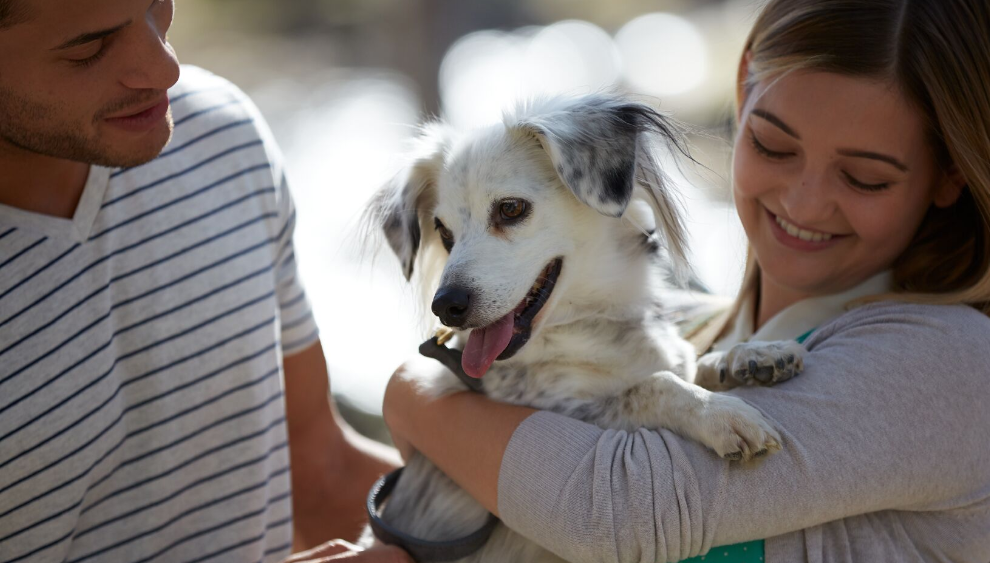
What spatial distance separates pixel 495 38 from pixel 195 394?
29.1 ft

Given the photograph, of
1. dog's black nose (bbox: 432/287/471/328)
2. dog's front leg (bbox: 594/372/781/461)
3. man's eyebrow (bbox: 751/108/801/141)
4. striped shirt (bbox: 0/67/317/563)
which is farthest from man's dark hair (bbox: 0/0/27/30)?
man's eyebrow (bbox: 751/108/801/141)

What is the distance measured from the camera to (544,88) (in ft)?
8.06

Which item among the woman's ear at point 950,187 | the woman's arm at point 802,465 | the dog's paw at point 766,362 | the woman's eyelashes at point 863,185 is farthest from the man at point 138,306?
the woman's ear at point 950,187

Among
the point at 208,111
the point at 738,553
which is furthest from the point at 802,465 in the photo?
the point at 208,111

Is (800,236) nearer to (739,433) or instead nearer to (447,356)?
(739,433)

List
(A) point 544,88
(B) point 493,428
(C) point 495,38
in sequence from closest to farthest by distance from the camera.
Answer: (B) point 493,428 < (A) point 544,88 < (C) point 495,38

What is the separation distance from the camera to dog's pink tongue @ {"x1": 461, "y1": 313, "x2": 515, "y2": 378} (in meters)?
2.13

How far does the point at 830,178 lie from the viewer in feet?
6.89

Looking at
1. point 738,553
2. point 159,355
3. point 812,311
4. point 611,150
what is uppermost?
point 611,150

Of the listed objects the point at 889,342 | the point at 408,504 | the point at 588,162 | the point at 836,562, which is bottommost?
the point at 408,504

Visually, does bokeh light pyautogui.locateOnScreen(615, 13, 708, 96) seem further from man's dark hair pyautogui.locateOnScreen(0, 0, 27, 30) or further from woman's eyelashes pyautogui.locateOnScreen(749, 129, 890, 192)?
man's dark hair pyautogui.locateOnScreen(0, 0, 27, 30)

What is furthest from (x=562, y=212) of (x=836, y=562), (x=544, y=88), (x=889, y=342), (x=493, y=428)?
(x=836, y=562)

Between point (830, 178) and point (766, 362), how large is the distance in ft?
1.52

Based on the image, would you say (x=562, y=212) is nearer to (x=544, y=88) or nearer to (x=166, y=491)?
(x=544, y=88)
